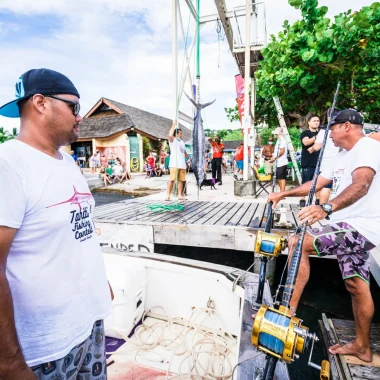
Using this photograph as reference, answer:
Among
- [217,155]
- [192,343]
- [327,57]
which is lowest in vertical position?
[192,343]

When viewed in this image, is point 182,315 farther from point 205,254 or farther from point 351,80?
point 351,80

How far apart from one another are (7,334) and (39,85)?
100 centimetres

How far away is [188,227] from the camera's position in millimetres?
4492

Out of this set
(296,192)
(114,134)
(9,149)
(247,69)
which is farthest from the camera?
(114,134)

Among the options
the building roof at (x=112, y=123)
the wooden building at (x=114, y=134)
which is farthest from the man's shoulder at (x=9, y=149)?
the building roof at (x=112, y=123)

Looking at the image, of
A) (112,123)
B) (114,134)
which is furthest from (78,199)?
(112,123)

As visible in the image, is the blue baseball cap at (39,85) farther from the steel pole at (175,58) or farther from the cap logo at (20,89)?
the steel pole at (175,58)

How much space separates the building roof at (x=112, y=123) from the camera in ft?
75.6

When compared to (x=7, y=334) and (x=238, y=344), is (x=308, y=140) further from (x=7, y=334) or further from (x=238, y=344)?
(x=7, y=334)

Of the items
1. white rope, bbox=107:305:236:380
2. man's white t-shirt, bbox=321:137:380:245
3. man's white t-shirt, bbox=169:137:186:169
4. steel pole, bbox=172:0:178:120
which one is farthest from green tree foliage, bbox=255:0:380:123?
white rope, bbox=107:305:236:380

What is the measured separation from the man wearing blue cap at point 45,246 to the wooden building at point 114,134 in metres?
22.1

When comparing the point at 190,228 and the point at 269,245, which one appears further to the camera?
the point at 190,228

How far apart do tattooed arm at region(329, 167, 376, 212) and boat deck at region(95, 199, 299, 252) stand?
214 centimetres

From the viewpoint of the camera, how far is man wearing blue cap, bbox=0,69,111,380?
3.04 ft
